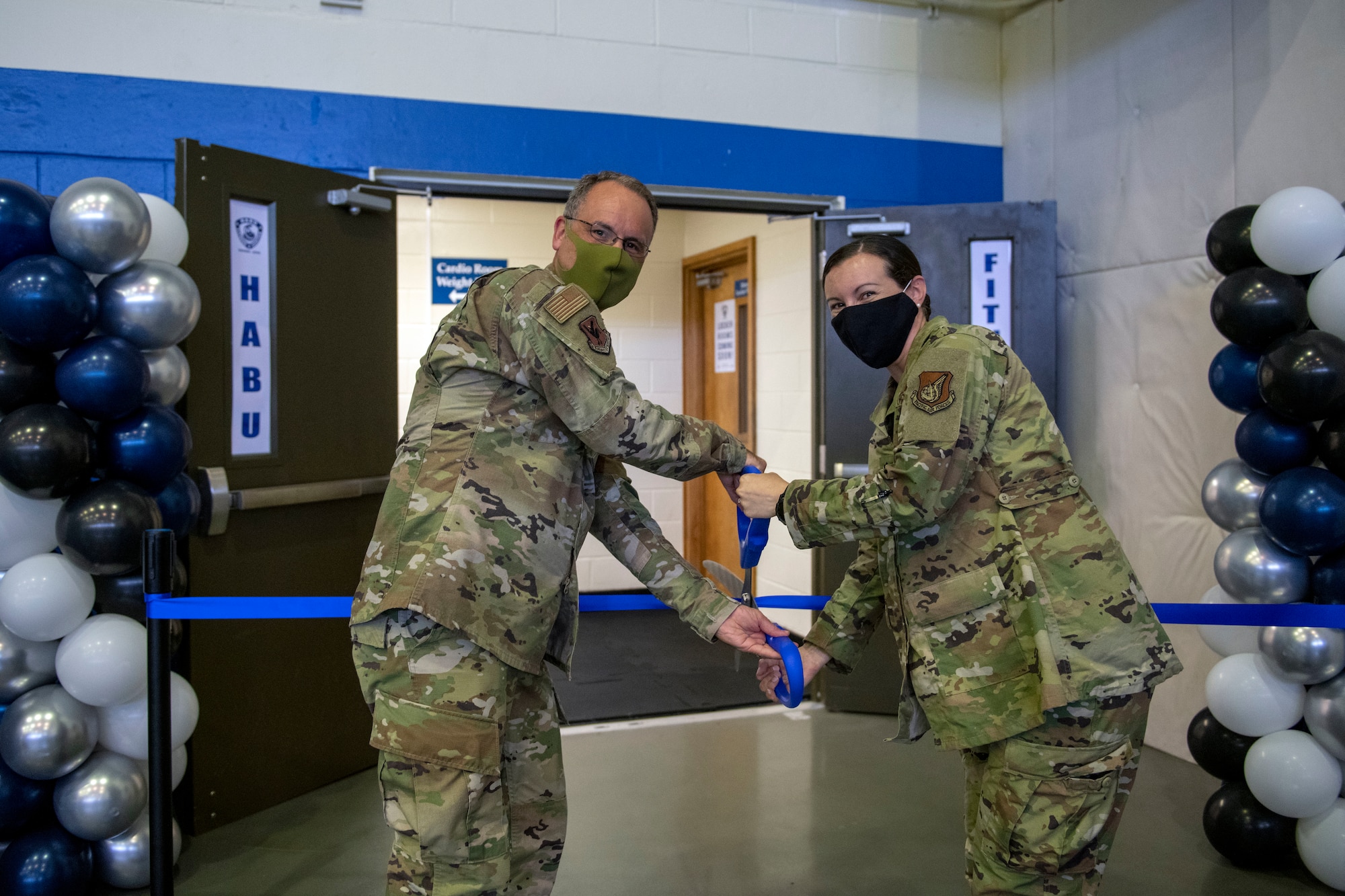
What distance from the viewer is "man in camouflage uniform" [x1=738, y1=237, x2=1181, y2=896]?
1.71 m

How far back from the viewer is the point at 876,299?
187cm

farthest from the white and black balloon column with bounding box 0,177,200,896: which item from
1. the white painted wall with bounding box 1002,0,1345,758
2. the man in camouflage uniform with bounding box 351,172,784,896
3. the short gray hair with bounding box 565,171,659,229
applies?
the white painted wall with bounding box 1002,0,1345,758

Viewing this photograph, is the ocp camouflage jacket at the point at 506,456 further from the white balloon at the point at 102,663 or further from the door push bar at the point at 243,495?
the door push bar at the point at 243,495

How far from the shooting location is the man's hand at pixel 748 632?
1.89 metres

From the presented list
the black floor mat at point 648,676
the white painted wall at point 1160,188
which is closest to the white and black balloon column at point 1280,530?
the white painted wall at point 1160,188

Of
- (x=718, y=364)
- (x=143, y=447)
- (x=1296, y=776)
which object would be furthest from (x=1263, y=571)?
(x=718, y=364)

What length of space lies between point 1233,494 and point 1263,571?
26 centimetres

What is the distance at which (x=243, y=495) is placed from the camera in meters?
3.08

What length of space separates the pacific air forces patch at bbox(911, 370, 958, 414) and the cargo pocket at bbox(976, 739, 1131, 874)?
62 centimetres

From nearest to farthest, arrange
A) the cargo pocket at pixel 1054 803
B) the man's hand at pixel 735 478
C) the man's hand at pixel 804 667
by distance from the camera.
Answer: the cargo pocket at pixel 1054 803
the man's hand at pixel 735 478
the man's hand at pixel 804 667

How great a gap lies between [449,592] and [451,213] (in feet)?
16.8

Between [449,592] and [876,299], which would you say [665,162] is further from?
[449,592]

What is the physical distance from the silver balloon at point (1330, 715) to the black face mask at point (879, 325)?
1697 millimetres

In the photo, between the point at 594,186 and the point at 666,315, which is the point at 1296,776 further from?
the point at 666,315
